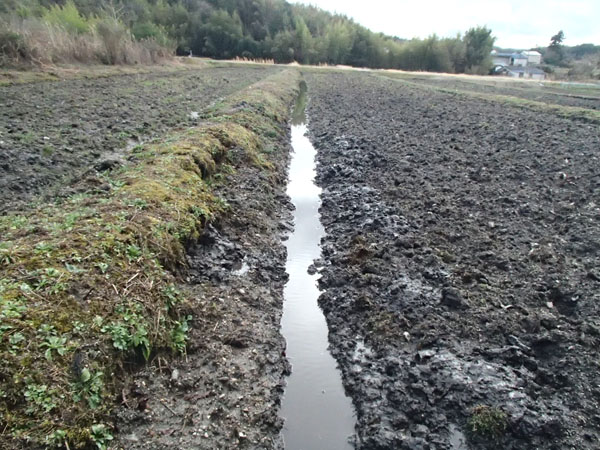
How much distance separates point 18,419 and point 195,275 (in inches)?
117

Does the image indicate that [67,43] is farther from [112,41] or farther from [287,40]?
[287,40]

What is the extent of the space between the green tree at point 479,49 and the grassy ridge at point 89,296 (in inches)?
3013

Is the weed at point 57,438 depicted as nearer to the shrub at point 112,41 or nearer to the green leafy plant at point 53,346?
the green leafy plant at point 53,346

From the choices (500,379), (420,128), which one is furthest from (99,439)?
(420,128)

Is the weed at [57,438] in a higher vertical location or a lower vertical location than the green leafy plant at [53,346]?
lower

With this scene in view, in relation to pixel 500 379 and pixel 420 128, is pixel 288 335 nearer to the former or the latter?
pixel 500 379

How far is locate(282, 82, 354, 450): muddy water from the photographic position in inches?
152

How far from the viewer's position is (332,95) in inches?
→ 1034

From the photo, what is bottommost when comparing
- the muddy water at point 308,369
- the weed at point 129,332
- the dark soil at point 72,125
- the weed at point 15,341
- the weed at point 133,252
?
the muddy water at point 308,369

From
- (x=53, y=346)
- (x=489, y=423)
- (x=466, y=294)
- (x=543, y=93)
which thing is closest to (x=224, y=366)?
(x=53, y=346)

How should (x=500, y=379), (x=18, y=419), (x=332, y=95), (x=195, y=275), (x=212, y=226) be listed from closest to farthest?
1. (x=18, y=419)
2. (x=500, y=379)
3. (x=195, y=275)
4. (x=212, y=226)
5. (x=332, y=95)

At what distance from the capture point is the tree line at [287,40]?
2490 inches

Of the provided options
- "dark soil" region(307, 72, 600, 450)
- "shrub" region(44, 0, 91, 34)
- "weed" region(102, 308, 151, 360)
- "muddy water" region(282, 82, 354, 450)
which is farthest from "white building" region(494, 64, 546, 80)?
"weed" region(102, 308, 151, 360)

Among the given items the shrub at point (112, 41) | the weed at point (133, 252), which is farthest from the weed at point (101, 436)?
the shrub at point (112, 41)
